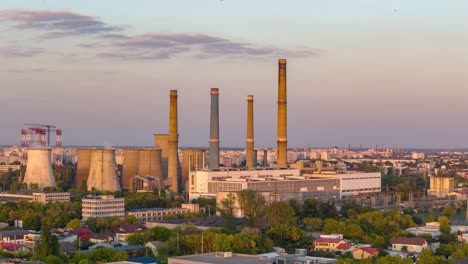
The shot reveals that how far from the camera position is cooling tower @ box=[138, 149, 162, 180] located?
4425 cm

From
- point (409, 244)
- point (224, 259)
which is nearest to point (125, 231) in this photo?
point (409, 244)

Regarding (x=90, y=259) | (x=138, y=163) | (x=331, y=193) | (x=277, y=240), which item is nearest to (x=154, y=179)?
(x=138, y=163)

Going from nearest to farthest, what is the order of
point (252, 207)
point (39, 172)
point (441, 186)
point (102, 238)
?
point (102, 238) < point (252, 207) < point (39, 172) < point (441, 186)

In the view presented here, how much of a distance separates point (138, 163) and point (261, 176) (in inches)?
246

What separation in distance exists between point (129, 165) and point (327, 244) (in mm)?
23195

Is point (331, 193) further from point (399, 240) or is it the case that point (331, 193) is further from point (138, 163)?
point (399, 240)

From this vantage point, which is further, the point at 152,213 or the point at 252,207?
the point at 152,213

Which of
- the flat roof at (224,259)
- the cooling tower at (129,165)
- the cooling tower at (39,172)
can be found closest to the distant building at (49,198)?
the cooling tower at (39,172)

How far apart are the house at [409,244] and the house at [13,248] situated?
954cm

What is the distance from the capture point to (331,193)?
146ft

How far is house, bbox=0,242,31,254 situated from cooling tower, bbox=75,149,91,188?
841 inches

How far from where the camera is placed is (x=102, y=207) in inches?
1329

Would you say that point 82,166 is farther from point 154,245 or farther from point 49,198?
point 154,245

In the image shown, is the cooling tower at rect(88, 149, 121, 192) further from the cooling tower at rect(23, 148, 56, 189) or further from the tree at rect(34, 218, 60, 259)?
the tree at rect(34, 218, 60, 259)
